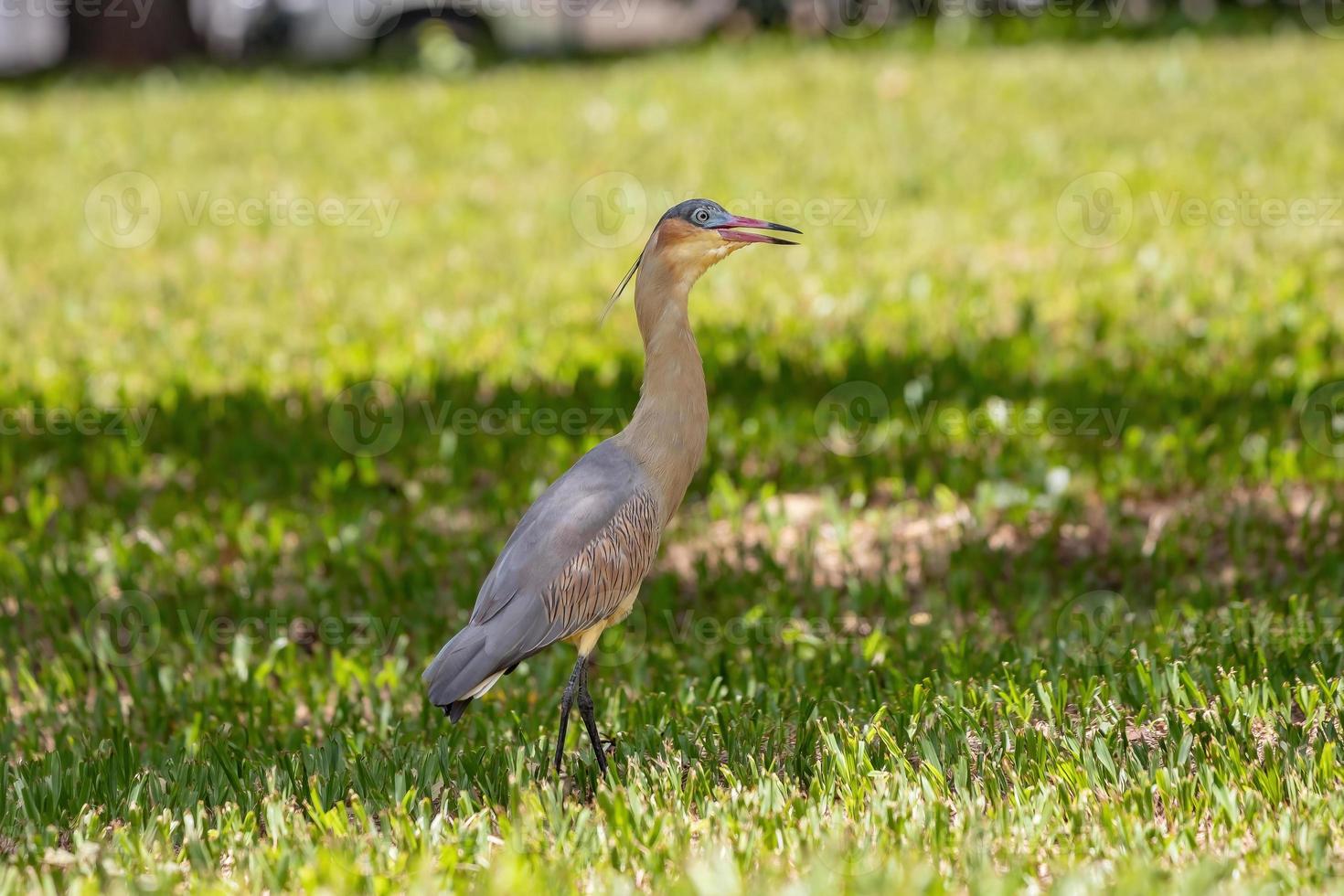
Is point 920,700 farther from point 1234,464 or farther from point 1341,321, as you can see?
point 1341,321

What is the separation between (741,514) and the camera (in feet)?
20.2

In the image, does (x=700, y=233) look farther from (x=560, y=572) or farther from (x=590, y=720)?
(x=590, y=720)

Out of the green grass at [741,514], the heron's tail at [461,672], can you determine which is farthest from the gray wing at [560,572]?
the green grass at [741,514]

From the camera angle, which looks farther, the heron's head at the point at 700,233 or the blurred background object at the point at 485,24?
the blurred background object at the point at 485,24

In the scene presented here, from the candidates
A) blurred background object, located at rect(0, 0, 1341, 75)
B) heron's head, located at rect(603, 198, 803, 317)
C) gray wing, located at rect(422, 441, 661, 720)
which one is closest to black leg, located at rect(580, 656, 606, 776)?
gray wing, located at rect(422, 441, 661, 720)

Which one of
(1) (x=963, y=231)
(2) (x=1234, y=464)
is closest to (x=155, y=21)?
(1) (x=963, y=231)

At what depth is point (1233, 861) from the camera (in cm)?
311

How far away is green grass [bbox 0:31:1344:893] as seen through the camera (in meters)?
3.48

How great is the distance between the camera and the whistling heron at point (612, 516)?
3.54 meters

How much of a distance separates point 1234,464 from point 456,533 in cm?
324

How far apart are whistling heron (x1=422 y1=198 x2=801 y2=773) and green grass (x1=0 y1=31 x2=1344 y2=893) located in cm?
39

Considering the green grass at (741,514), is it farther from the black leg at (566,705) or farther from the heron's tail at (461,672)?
the heron's tail at (461,672)

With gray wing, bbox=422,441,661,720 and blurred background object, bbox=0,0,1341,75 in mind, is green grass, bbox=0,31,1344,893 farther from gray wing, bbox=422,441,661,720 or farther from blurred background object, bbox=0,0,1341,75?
blurred background object, bbox=0,0,1341,75

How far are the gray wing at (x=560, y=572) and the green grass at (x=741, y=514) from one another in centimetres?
37
